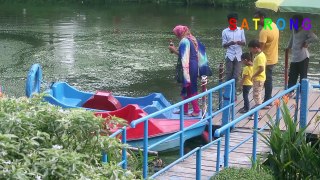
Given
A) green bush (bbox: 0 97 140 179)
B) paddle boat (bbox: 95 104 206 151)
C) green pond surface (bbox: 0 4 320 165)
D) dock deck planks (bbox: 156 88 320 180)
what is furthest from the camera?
green pond surface (bbox: 0 4 320 165)

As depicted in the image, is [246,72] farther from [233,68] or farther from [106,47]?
[106,47]

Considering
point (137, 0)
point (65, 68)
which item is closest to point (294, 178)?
point (65, 68)

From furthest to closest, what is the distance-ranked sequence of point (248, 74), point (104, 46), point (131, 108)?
point (104, 46)
point (248, 74)
point (131, 108)

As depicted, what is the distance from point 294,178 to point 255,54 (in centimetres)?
265

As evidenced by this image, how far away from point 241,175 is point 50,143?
7.95 feet

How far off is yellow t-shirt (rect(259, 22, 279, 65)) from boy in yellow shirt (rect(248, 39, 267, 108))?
1.17 feet

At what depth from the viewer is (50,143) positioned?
257cm

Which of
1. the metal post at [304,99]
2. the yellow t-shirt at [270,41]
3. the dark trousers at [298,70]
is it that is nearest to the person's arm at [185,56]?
the yellow t-shirt at [270,41]

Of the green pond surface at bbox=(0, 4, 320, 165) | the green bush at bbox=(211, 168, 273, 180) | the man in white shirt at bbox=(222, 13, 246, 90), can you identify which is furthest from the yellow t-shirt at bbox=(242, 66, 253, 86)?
the green pond surface at bbox=(0, 4, 320, 165)

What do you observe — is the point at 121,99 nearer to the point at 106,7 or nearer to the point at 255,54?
the point at 255,54

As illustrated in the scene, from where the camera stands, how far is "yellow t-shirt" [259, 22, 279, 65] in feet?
24.6

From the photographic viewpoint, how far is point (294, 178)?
4988 millimetres

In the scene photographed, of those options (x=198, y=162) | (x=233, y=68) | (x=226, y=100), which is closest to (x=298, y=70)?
(x=233, y=68)

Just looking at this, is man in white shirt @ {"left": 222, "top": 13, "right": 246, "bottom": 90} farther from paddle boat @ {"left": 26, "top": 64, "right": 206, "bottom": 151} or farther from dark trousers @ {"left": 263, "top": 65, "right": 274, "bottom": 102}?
paddle boat @ {"left": 26, "top": 64, "right": 206, "bottom": 151}
